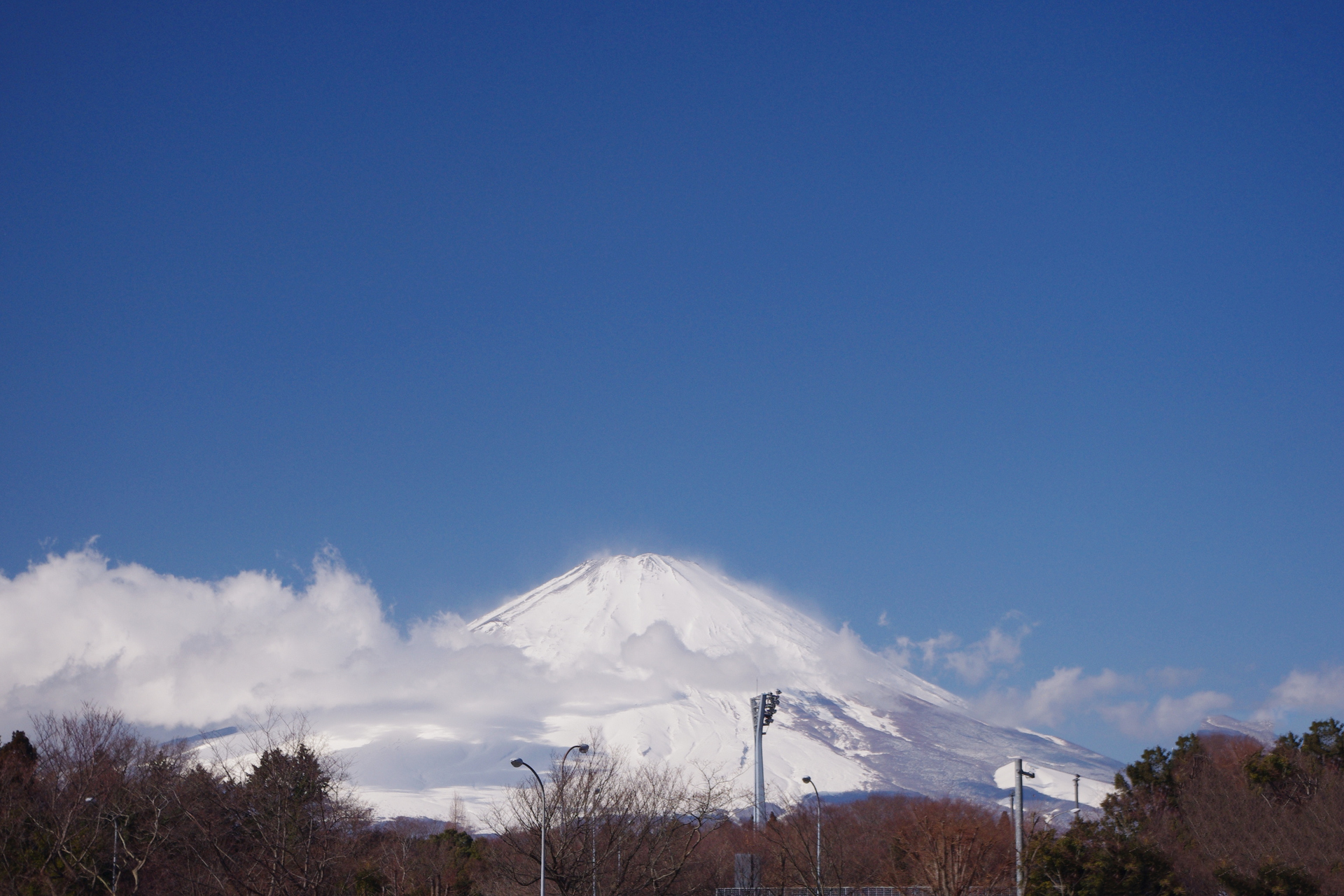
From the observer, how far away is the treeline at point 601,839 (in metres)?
33.0

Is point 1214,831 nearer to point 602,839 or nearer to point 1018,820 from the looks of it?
point 1018,820

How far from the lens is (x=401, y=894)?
42500 millimetres

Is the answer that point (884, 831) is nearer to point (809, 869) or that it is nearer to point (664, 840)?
point (809, 869)

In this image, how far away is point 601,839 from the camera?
1481 inches

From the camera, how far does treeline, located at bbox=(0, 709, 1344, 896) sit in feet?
108

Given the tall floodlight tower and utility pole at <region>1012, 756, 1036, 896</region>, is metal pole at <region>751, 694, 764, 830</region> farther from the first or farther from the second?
utility pole at <region>1012, 756, 1036, 896</region>

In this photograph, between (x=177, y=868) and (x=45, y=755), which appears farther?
(x=45, y=755)

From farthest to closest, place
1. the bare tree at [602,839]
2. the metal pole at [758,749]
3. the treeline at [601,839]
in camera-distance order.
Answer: the metal pole at [758,749] → the bare tree at [602,839] → the treeline at [601,839]

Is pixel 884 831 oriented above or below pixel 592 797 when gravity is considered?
below

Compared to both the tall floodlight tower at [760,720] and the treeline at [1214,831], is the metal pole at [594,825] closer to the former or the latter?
the treeline at [1214,831]

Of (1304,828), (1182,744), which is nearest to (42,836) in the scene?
(1304,828)

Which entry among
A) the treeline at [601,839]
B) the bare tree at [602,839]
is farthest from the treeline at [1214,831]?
the bare tree at [602,839]

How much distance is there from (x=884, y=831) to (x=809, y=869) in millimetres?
27924

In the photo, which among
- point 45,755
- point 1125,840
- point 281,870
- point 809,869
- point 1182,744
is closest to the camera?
point 281,870
